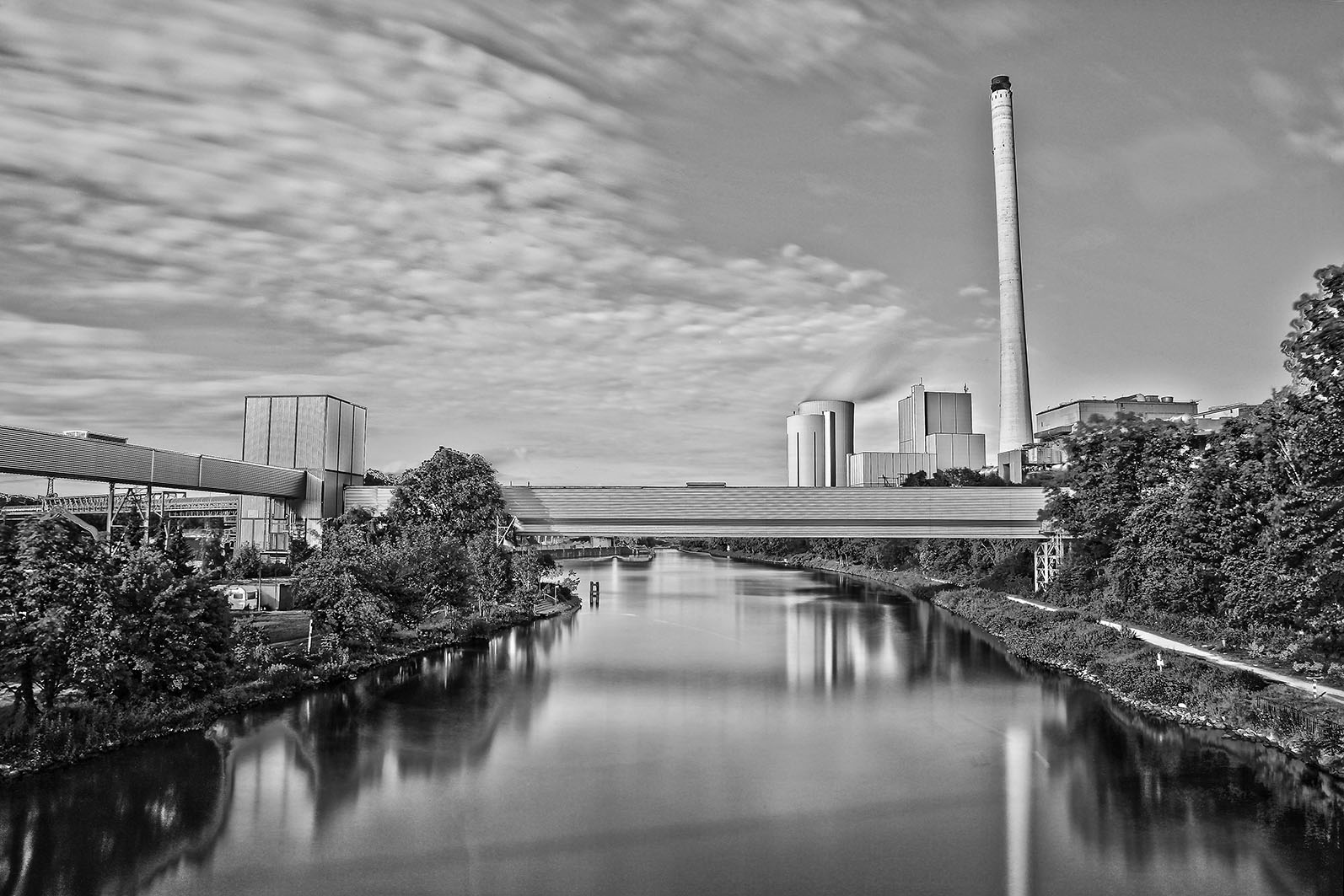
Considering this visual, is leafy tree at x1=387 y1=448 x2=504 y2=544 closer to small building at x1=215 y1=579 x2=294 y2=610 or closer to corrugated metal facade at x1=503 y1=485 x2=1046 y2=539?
corrugated metal facade at x1=503 y1=485 x2=1046 y2=539

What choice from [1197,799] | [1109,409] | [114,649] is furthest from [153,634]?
[1109,409]

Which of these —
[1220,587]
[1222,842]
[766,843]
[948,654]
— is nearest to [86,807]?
[766,843]

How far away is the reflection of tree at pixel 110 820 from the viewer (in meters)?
17.2

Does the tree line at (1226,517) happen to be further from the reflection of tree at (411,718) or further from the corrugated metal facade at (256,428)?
the corrugated metal facade at (256,428)

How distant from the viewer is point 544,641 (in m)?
52.9

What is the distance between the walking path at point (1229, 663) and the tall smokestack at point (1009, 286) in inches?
2020

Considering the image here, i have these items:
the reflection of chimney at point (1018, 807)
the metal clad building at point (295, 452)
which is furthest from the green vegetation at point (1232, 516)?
the metal clad building at point (295, 452)

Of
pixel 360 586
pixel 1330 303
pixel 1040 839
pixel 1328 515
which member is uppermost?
pixel 1330 303

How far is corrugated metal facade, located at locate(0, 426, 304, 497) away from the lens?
3731cm

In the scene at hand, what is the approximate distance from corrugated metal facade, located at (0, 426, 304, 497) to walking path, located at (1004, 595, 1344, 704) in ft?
147

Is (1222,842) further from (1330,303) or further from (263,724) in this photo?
(263,724)

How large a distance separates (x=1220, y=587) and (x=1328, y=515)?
16.7 m

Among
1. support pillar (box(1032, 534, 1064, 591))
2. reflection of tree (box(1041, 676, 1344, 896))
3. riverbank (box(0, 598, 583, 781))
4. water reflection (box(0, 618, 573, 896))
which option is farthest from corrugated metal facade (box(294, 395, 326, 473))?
reflection of tree (box(1041, 676, 1344, 896))

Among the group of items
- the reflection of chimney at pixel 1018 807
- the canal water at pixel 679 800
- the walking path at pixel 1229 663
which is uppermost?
the walking path at pixel 1229 663
